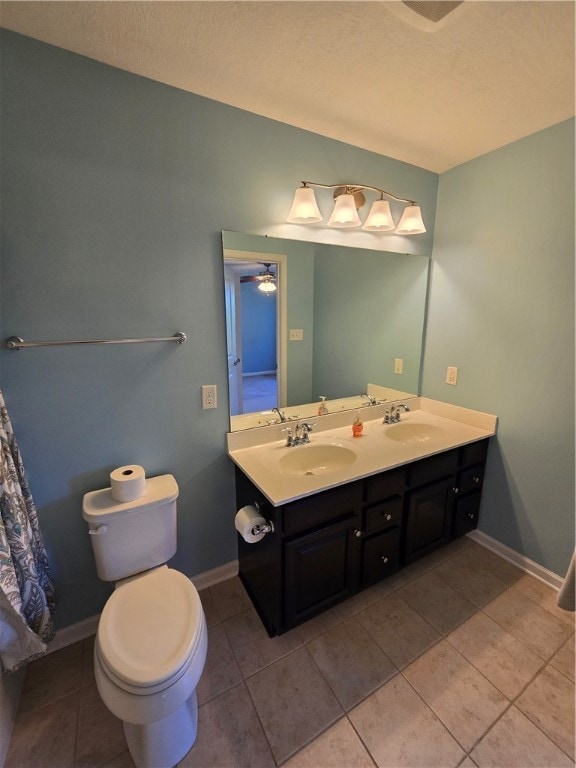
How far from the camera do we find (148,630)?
1100 millimetres

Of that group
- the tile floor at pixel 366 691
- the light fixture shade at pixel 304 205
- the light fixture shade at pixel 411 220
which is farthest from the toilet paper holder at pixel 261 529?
the light fixture shade at pixel 411 220

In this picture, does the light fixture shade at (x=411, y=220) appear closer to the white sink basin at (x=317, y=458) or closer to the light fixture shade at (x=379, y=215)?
the light fixture shade at (x=379, y=215)

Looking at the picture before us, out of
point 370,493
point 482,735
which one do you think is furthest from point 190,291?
point 482,735

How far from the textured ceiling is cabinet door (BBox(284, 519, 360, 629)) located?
1.83 meters

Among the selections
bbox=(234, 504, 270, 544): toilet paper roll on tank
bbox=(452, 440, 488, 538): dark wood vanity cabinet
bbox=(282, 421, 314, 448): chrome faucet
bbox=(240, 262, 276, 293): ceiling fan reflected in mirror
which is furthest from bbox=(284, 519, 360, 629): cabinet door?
bbox=(240, 262, 276, 293): ceiling fan reflected in mirror

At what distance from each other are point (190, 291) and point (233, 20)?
90cm

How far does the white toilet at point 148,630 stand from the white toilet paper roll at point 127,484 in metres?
0.03

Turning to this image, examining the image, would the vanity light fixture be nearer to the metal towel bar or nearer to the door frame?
the door frame

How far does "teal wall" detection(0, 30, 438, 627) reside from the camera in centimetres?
116

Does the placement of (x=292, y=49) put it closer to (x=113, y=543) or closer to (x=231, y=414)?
(x=231, y=414)

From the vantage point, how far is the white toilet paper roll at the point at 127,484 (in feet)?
4.34

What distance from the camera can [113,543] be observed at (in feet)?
4.33

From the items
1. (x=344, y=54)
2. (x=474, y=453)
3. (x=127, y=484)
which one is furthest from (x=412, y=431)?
(x=344, y=54)

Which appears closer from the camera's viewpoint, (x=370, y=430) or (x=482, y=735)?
(x=482, y=735)
